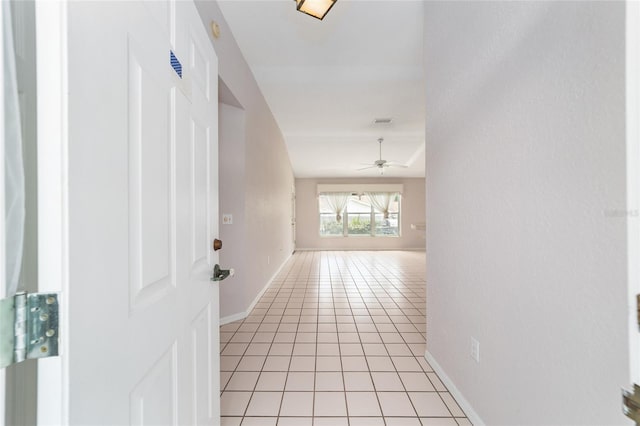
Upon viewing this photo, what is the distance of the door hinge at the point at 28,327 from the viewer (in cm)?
37

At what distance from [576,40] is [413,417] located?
181 centimetres

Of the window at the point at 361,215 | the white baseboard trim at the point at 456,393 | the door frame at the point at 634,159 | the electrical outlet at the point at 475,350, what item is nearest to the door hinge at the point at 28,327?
the door frame at the point at 634,159

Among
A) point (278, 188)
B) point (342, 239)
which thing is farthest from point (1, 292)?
point (342, 239)

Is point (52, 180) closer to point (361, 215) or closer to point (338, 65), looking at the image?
point (338, 65)

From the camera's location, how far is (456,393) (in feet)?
5.00

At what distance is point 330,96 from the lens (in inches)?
136

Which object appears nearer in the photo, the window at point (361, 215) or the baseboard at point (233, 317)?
the baseboard at point (233, 317)

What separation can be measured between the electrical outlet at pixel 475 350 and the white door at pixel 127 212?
132 centimetres

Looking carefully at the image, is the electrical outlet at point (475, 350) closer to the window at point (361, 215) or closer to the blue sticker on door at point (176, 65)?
the blue sticker on door at point (176, 65)

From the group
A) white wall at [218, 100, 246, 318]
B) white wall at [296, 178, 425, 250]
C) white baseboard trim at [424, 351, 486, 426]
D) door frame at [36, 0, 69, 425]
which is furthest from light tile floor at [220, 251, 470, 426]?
white wall at [296, 178, 425, 250]

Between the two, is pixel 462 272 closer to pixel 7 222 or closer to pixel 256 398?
pixel 256 398

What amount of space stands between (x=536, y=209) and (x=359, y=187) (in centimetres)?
782

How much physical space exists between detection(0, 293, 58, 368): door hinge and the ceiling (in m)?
2.40

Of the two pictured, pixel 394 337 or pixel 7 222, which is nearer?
pixel 7 222
